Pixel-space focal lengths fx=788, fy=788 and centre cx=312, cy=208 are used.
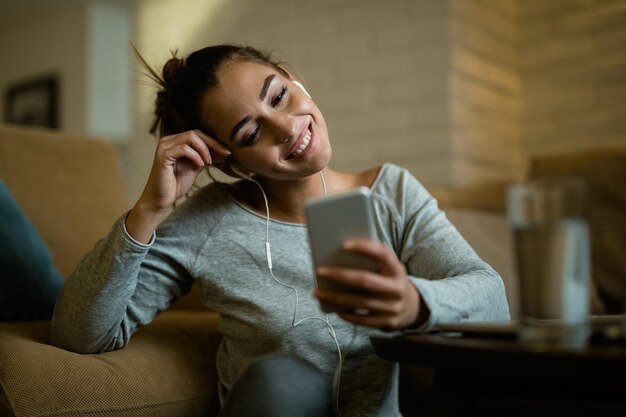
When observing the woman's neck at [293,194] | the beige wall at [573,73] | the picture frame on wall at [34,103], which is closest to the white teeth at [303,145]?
the woman's neck at [293,194]

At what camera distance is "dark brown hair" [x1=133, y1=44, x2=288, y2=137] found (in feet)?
4.11

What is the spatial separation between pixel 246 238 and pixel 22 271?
0.46 m

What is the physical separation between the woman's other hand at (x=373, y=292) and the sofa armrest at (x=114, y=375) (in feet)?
1.61

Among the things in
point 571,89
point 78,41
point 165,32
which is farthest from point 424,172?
point 78,41

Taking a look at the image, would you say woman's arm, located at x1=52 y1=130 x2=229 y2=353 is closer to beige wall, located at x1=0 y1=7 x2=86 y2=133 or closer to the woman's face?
the woman's face

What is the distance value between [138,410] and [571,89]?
2.24 meters

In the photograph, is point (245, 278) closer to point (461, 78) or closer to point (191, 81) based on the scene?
point (191, 81)

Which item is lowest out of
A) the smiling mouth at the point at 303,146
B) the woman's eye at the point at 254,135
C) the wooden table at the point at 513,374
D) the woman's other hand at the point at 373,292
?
the wooden table at the point at 513,374

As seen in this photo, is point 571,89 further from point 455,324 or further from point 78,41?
point 78,41

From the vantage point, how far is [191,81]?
4.16ft

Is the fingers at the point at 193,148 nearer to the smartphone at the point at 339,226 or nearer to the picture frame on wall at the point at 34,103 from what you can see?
the smartphone at the point at 339,226

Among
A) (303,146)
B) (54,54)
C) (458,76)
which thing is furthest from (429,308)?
(54,54)

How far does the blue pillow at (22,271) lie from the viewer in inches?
56.2

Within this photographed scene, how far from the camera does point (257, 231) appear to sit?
1.27m
